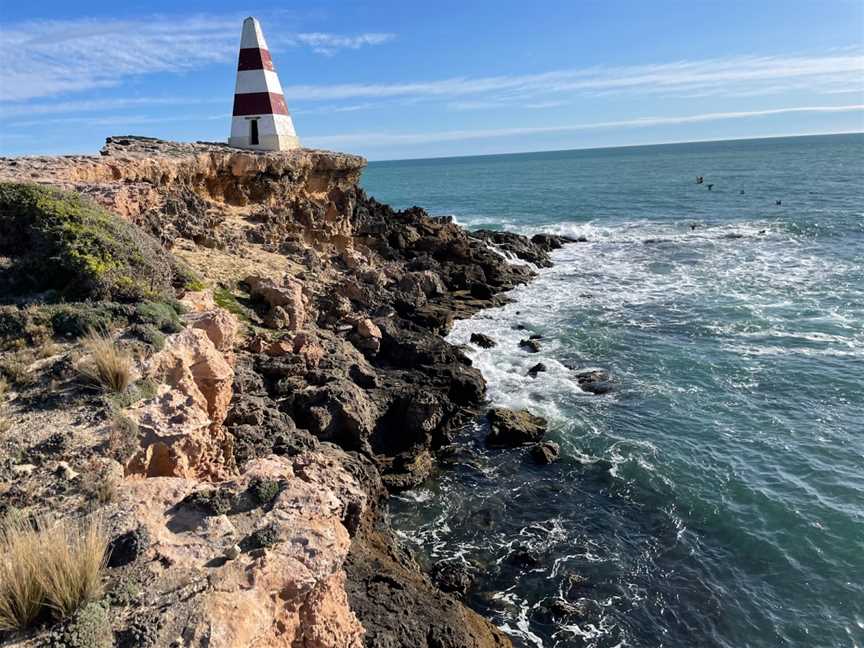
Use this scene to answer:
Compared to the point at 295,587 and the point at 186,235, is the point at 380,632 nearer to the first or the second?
the point at 295,587

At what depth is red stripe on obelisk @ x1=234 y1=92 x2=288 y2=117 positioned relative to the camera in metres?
25.6

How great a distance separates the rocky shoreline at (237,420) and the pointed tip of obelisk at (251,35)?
557 centimetres

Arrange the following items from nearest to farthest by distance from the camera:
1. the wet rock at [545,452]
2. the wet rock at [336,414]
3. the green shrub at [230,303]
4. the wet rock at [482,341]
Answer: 1. the wet rock at [336,414]
2. the wet rock at [545,452]
3. the green shrub at [230,303]
4. the wet rock at [482,341]

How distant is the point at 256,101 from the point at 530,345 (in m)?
16.4

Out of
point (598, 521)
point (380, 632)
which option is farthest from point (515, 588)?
point (380, 632)

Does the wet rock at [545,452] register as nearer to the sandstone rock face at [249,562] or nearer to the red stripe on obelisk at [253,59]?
the sandstone rock face at [249,562]

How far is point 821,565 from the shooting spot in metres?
10.8

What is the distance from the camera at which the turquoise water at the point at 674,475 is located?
9992 millimetres

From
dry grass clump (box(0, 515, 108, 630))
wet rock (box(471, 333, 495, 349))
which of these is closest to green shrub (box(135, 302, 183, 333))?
dry grass clump (box(0, 515, 108, 630))

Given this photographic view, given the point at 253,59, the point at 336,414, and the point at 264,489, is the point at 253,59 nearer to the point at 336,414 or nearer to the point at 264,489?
the point at 336,414

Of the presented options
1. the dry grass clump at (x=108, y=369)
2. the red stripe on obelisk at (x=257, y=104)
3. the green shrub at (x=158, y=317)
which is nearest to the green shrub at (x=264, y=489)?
the dry grass clump at (x=108, y=369)

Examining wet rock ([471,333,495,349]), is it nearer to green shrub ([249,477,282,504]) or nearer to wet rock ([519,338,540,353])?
wet rock ([519,338,540,353])

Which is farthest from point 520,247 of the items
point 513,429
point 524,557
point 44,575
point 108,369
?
point 44,575

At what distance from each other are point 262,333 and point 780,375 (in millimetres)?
15811
